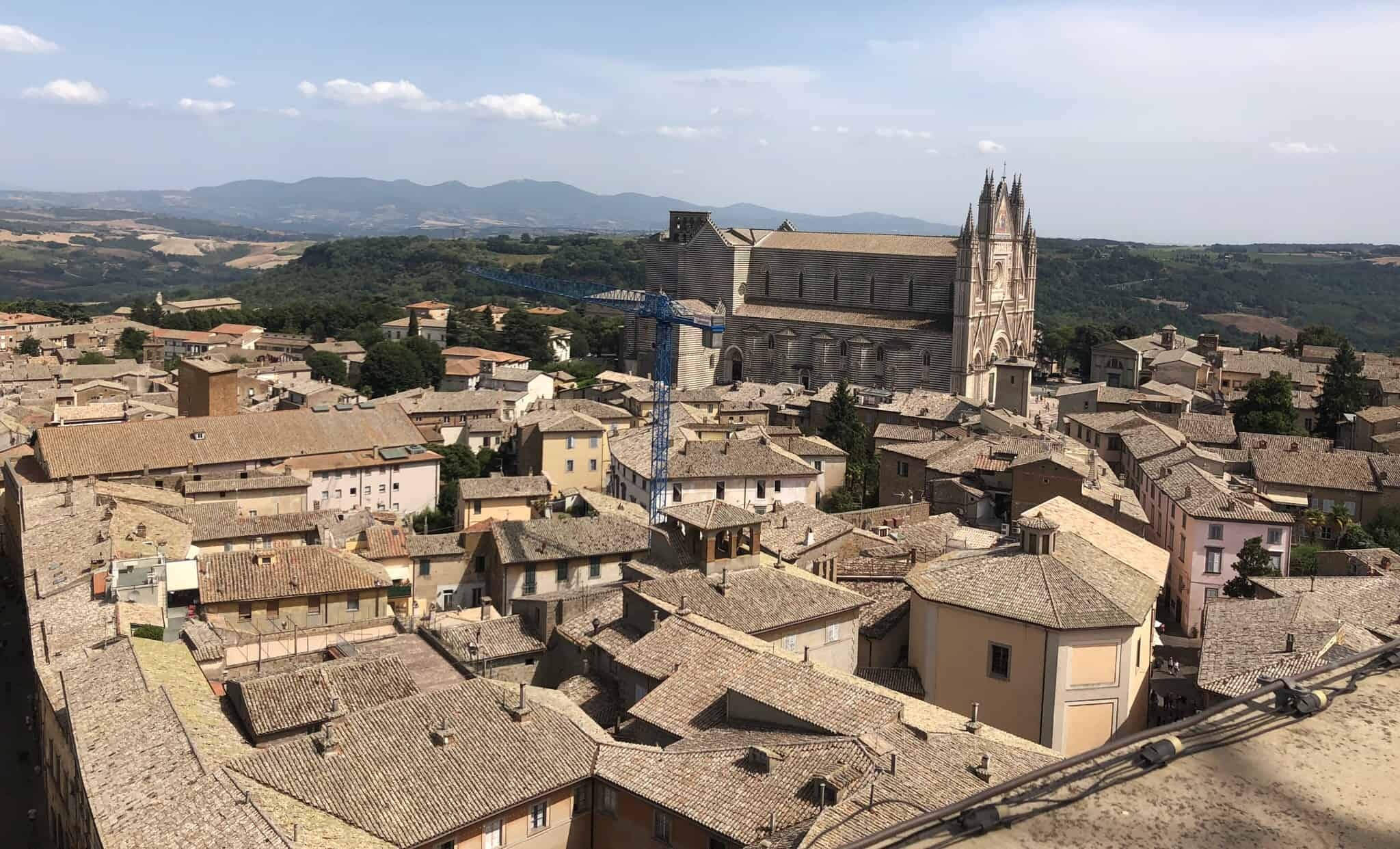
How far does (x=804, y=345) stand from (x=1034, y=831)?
6170 centimetres

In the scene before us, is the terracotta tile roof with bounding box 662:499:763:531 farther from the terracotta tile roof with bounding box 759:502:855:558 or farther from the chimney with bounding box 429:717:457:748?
the chimney with bounding box 429:717:457:748

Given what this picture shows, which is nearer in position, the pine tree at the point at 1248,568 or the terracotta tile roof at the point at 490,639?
the terracotta tile roof at the point at 490,639

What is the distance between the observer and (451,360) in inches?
2776

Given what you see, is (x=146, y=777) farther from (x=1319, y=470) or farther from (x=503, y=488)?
(x=1319, y=470)

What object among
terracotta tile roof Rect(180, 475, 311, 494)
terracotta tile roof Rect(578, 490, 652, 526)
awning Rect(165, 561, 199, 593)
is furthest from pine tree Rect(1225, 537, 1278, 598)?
terracotta tile roof Rect(180, 475, 311, 494)

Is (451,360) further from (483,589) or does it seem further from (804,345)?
(483,589)

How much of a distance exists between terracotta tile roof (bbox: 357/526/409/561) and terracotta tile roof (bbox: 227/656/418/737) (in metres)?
10.8

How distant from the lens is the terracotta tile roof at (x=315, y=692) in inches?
644

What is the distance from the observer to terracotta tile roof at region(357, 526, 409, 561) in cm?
2906

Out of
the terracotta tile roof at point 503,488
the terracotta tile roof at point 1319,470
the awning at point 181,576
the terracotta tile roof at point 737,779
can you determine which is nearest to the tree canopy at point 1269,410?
the terracotta tile roof at point 1319,470

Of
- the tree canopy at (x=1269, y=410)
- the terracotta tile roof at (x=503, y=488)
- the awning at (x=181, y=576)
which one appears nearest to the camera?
the awning at (x=181, y=576)

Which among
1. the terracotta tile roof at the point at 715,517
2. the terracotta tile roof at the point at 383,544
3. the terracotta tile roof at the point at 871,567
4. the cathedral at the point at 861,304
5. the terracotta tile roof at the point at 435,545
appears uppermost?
the cathedral at the point at 861,304

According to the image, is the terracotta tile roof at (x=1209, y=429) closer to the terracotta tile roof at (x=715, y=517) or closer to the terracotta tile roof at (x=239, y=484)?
the terracotta tile roof at (x=715, y=517)

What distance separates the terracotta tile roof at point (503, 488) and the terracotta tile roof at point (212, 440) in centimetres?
615
